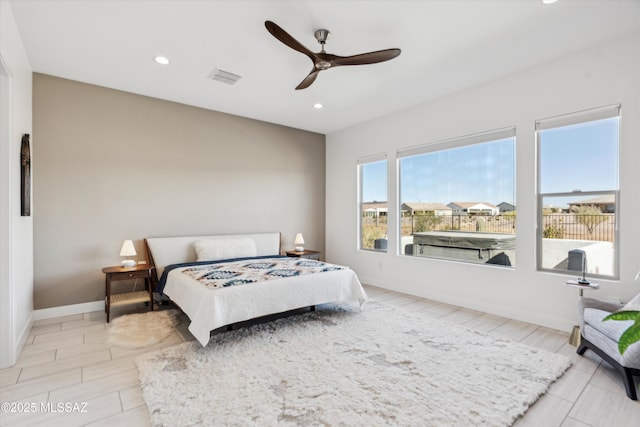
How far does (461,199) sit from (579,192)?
51.8 inches

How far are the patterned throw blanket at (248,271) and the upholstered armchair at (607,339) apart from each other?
2.38 m

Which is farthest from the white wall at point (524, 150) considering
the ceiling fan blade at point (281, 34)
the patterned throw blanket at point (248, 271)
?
the ceiling fan blade at point (281, 34)

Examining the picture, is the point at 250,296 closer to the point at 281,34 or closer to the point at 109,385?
the point at 109,385

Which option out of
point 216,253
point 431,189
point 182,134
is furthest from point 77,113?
point 431,189

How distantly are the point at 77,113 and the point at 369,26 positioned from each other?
142 inches

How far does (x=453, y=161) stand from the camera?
14.5 feet

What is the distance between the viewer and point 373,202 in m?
5.56

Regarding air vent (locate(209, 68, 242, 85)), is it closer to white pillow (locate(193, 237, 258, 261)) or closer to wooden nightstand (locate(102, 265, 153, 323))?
white pillow (locate(193, 237, 258, 261))

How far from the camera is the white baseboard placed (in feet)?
12.0

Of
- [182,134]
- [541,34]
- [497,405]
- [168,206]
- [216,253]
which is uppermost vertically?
[541,34]

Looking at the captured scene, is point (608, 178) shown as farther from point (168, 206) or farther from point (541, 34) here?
point (168, 206)

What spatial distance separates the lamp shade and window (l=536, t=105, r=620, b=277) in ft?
15.6

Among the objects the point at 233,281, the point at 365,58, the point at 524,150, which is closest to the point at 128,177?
the point at 233,281

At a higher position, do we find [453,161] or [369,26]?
[369,26]
